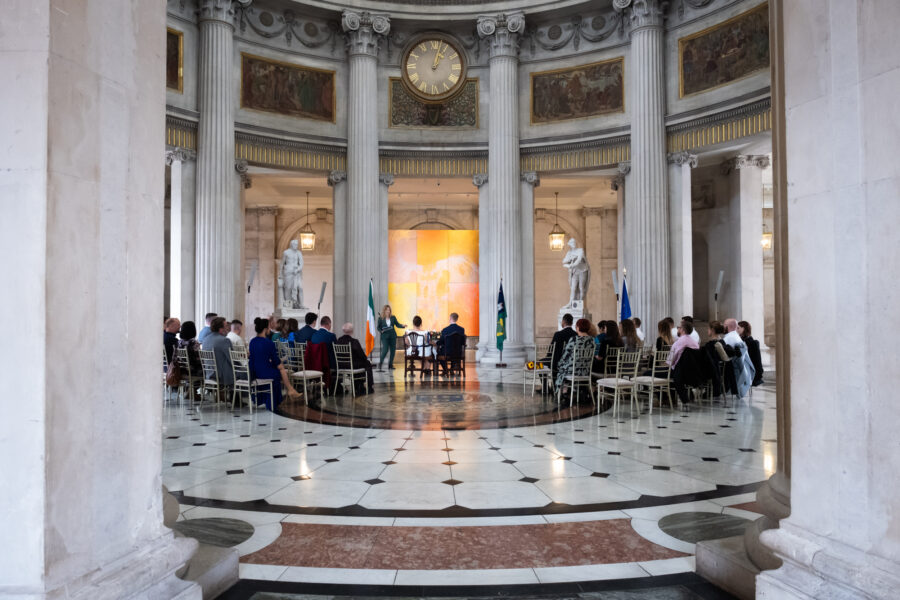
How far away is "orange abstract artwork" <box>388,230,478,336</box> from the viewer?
20.6m

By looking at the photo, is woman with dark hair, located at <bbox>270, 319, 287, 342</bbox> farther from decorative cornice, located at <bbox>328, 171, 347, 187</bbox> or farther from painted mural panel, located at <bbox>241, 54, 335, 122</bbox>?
painted mural panel, located at <bbox>241, 54, 335, 122</bbox>

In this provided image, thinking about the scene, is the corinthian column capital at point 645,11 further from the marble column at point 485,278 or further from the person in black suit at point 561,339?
the person in black suit at point 561,339

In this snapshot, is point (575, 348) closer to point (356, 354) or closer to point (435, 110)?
point (356, 354)

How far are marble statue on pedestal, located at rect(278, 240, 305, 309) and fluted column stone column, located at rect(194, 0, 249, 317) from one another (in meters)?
1.31

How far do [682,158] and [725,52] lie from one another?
7.84 ft

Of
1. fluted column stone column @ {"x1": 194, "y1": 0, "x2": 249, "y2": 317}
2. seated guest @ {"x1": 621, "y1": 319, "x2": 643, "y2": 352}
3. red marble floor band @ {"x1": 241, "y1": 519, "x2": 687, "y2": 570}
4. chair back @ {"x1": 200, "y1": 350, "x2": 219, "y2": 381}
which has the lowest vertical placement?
red marble floor band @ {"x1": 241, "y1": 519, "x2": 687, "y2": 570}

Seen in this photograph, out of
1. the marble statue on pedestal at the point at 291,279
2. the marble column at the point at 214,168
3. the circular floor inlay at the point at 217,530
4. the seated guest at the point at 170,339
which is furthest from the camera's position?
the marble statue on pedestal at the point at 291,279

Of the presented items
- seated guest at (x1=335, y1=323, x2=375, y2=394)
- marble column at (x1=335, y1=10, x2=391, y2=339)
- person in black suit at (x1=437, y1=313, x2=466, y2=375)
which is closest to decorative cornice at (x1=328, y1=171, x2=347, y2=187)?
marble column at (x1=335, y1=10, x2=391, y2=339)

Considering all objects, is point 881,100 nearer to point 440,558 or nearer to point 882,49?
point 882,49

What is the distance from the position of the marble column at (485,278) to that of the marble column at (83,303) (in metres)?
13.3

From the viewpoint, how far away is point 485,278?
1581 cm

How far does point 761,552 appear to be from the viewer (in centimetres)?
249

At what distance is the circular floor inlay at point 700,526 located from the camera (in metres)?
3.43

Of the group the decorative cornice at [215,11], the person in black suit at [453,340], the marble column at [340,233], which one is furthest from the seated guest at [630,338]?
the decorative cornice at [215,11]
